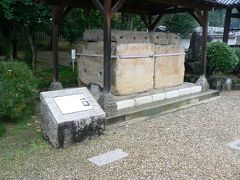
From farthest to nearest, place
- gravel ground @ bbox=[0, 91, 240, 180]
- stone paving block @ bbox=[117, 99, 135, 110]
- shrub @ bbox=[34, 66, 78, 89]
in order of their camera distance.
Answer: shrub @ bbox=[34, 66, 78, 89] → stone paving block @ bbox=[117, 99, 135, 110] → gravel ground @ bbox=[0, 91, 240, 180]

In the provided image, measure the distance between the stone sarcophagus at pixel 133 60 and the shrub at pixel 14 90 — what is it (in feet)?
5.52

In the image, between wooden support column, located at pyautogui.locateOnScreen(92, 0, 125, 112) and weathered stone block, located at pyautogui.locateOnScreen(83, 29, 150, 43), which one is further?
weathered stone block, located at pyautogui.locateOnScreen(83, 29, 150, 43)

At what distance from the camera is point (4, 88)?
6.15 metres

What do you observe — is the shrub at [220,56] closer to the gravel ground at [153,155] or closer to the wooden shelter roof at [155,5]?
the wooden shelter roof at [155,5]

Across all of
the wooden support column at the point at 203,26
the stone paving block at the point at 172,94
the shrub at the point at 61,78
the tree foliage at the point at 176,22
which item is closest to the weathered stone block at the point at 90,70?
the shrub at the point at 61,78

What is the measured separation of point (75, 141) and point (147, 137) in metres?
1.36

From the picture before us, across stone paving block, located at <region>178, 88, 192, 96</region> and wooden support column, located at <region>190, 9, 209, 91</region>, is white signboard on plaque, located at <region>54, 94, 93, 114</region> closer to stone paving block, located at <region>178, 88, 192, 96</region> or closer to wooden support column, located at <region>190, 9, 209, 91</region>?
stone paving block, located at <region>178, 88, 192, 96</region>

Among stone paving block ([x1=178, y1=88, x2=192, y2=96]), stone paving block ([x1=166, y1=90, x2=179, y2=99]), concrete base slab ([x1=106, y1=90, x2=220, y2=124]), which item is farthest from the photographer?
stone paving block ([x1=178, y1=88, x2=192, y2=96])

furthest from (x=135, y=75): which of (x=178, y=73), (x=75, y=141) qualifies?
(x=75, y=141)

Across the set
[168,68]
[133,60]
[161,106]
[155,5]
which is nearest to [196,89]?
[168,68]

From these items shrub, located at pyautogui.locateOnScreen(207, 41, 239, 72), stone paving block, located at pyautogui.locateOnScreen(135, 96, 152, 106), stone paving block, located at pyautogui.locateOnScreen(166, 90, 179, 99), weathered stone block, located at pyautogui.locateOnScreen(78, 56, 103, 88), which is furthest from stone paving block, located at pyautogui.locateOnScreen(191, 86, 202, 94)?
weathered stone block, located at pyautogui.locateOnScreen(78, 56, 103, 88)

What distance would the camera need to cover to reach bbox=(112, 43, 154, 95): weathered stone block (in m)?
7.47

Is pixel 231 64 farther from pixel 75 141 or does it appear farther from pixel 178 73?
pixel 75 141

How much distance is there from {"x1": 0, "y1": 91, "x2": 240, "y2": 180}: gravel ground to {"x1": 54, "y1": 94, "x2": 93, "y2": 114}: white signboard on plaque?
2.00 ft
